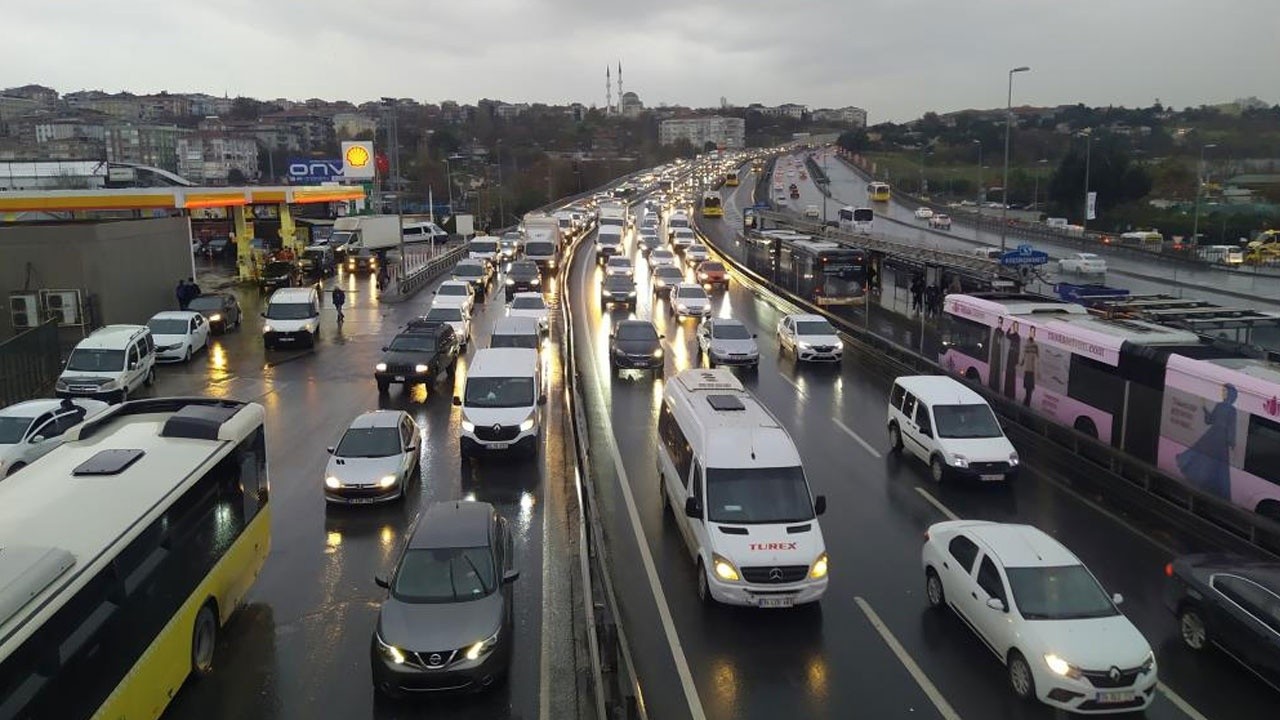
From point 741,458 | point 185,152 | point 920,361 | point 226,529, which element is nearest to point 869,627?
point 741,458

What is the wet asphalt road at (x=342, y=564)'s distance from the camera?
9.62 metres

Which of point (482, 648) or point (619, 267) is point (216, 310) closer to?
point (619, 267)

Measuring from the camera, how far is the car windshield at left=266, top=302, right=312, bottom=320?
30.7 metres

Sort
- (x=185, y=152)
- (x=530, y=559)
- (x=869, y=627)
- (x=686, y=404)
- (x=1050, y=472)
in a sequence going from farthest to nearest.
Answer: (x=185, y=152)
(x=1050, y=472)
(x=686, y=404)
(x=530, y=559)
(x=869, y=627)

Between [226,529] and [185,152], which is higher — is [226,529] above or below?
below

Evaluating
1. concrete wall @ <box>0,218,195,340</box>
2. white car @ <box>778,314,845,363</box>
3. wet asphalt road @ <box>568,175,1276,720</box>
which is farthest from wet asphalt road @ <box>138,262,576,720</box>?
white car @ <box>778,314,845,363</box>

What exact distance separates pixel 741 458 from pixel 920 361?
49.2 ft

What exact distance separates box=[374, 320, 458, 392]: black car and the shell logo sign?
58306mm

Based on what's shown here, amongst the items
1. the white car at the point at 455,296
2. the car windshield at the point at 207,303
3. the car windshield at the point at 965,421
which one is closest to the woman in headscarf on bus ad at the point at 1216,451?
the car windshield at the point at 965,421

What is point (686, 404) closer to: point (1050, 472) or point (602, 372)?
point (1050, 472)

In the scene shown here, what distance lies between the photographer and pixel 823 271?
128ft

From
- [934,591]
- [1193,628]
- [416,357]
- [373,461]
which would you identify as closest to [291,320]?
[416,357]

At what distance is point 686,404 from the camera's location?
15.1m

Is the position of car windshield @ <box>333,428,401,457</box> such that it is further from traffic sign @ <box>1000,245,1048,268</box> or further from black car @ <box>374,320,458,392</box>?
traffic sign @ <box>1000,245,1048,268</box>
